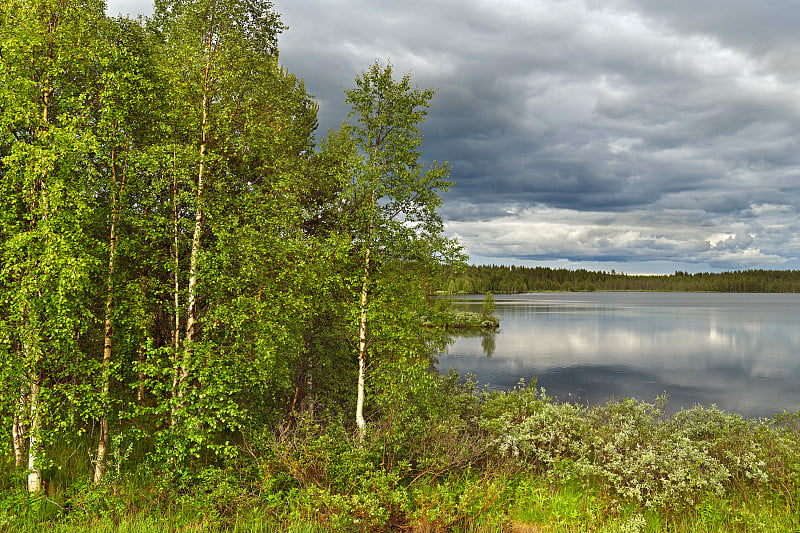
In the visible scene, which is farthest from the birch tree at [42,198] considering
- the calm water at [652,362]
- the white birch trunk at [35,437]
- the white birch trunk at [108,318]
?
the calm water at [652,362]

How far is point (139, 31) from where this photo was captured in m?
16.9

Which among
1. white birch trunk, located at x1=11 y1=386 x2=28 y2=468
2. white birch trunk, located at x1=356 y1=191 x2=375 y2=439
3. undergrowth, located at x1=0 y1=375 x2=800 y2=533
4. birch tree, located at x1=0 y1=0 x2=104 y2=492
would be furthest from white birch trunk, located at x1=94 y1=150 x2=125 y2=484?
white birch trunk, located at x1=356 y1=191 x2=375 y2=439

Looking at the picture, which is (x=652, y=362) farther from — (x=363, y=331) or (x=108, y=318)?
(x=108, y=318)

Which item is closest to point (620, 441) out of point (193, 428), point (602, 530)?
point (602, 530)

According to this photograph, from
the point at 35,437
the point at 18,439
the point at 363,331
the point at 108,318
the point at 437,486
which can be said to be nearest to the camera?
the point at 35,437

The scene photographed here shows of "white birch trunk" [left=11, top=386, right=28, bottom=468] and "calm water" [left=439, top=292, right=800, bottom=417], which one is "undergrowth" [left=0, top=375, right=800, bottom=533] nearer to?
"white birch trunk" [left=11, top=386, right=28, bottom=468]

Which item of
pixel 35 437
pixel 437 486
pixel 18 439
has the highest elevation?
pixel 35 437

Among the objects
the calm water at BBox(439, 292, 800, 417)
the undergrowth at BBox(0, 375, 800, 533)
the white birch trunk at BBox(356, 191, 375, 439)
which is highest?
the white birch trunk at BBox(356, 191, 375, 439)

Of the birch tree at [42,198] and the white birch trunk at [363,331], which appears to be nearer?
the birch tree at [42,198]

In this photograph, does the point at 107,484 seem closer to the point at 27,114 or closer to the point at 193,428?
the point at 193,428

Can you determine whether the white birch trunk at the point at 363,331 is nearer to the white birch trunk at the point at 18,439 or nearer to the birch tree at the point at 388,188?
the birch tree at the point at 388,188

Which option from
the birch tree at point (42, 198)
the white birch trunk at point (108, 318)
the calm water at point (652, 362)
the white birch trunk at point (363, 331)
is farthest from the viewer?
the calm water at point (652, 362)

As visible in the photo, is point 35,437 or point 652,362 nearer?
point 35,437

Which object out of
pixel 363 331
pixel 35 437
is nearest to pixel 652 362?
pixel 363 331
